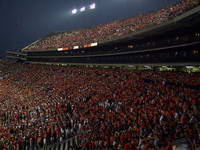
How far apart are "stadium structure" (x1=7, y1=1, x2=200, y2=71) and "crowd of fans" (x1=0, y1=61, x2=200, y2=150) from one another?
4.95 m

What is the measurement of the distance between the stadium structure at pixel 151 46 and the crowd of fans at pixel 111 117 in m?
4.95

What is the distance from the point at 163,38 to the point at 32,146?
17.7 metres

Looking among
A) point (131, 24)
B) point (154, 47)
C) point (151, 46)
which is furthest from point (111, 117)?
point (131, 24)

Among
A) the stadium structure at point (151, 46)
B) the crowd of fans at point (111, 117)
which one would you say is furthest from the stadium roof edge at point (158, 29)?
the crowd of fans at point (111, 117)

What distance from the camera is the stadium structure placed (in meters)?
18.7

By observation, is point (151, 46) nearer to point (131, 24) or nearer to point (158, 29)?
point (158, 29)

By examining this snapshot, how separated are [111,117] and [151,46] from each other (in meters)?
16.3

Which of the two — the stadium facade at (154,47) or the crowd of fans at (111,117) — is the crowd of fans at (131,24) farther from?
the crowd of fans at (111,117)

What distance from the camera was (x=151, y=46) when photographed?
2548 cm

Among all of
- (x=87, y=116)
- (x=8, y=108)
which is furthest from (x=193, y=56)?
(x=8, y=108)

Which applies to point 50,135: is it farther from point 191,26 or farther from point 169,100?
point 191,26

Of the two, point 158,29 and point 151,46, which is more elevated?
point 158,29

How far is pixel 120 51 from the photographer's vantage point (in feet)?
102

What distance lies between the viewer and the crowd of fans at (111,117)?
8.16 metres
